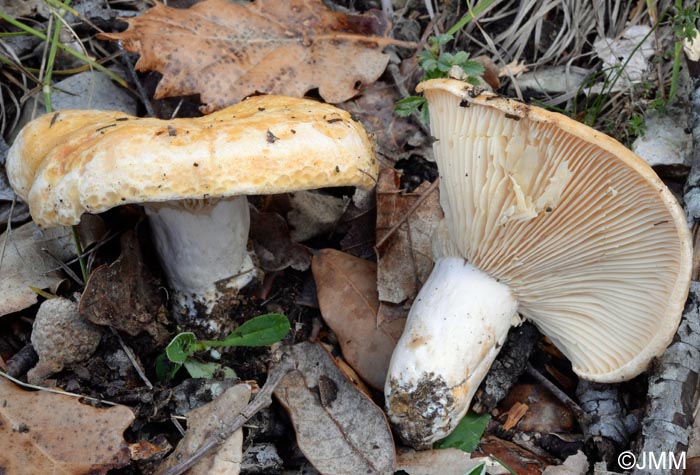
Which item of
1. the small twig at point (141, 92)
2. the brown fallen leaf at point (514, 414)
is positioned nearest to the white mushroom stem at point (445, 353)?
the brown fallen leaf at point (514, 414)

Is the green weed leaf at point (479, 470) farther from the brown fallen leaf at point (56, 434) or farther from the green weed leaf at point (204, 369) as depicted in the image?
the brown fallen leaf at point (56, 434)

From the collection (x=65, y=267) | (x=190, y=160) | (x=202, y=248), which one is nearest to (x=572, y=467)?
(x=202, y=248)

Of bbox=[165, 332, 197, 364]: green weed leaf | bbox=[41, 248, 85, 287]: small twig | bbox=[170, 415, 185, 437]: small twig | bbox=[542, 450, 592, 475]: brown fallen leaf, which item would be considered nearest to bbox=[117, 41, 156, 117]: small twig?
bbox=[41, 248, 85, 287]: small twig

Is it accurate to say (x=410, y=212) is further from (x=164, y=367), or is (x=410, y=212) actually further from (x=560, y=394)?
(x=164, y=367)

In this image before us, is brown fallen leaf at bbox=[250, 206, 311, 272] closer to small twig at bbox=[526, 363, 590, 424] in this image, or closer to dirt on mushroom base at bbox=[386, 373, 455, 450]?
dirt on mushroom base at bbox=[386, 373, 455, 450]

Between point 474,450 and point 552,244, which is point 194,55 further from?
point 474,450
